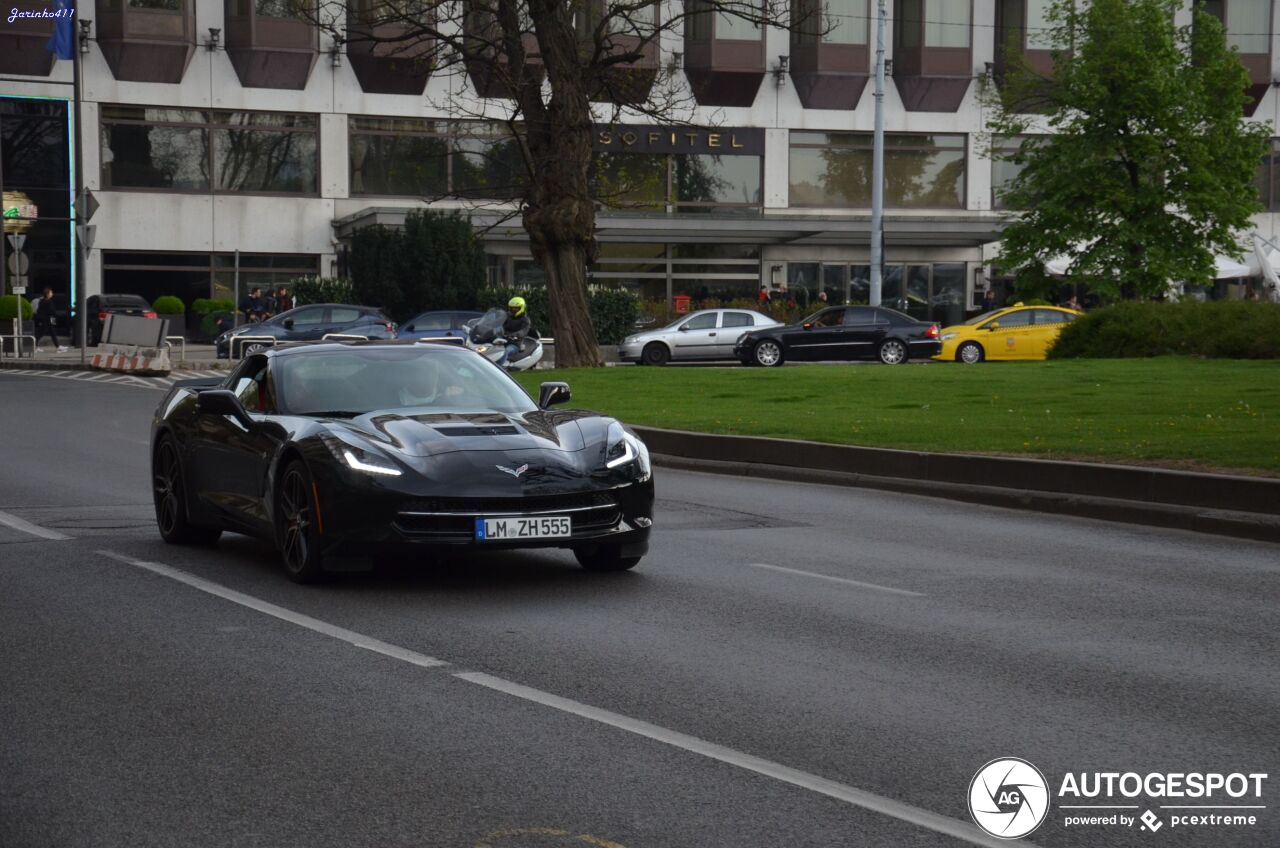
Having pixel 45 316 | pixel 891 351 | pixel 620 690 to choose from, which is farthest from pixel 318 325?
pixel 620 690

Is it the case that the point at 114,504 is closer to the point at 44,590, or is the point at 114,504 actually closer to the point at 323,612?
the point at 44,590

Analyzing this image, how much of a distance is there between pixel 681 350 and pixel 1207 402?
76.4ft

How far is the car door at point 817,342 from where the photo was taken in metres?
42.0

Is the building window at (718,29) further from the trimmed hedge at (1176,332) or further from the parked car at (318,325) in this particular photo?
the trimmed hedge at (1176,332)

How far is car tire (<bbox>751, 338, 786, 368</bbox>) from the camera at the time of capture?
41656 mm

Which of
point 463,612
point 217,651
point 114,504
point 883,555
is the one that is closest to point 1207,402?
point 883,555

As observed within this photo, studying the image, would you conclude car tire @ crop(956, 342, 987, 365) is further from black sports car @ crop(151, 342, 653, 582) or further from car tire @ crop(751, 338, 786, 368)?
black sports car @ crop(151, 342, 653, 582)

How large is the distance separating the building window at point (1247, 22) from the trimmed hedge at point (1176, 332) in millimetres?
31369

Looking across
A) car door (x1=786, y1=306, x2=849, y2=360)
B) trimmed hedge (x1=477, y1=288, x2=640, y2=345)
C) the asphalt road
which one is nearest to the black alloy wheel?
car door (x1=786, y1=306, x2=849, y2=360)

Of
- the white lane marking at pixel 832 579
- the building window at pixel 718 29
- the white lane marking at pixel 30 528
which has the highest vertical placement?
the building window at pixel 718 29

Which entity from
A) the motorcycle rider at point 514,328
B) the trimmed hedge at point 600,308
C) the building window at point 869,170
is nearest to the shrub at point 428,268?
the trimmed hedge at point 600,308

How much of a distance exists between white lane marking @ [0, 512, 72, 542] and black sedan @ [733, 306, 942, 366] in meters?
29.3

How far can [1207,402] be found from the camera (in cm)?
2078

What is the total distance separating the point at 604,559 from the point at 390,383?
65.7 inches
